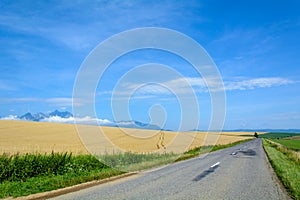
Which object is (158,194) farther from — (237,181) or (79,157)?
(79,157)

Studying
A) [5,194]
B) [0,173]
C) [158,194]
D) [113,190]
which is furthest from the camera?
[0,173]

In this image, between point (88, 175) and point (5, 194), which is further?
point (88, 175)

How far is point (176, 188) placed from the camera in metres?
10.2

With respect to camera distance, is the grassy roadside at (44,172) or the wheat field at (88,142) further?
the wheat field at (88,142)

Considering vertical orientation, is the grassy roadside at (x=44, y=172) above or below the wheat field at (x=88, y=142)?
below

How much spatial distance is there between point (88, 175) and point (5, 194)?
4.25 metres

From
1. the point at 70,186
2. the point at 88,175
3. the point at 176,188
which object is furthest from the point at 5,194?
the point at 176,188

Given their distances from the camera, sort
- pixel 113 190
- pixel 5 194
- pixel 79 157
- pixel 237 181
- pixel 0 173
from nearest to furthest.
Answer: pixel 5 194, pixel 113 190, pixel 0 173, pixel 237 181, pixel 79 157

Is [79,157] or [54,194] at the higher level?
[79,157]

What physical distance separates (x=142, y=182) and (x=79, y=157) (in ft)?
15.7

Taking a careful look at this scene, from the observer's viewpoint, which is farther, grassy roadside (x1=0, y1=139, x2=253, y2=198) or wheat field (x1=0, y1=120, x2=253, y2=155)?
wheat field (x1=0, y1=120, x2=253, y2=155)

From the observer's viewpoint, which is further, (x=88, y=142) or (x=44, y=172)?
(x=88, y=142)

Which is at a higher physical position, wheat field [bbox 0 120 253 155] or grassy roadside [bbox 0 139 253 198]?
wheat field [bbox 0 120 253 155]

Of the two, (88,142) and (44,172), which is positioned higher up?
(88,142)
